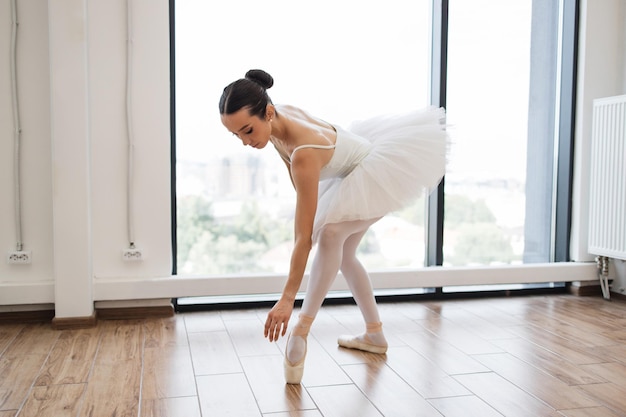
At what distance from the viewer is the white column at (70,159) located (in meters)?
2.81

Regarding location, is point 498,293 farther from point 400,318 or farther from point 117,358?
point 117,358

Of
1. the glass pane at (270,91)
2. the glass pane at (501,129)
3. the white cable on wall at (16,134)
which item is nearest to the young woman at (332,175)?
the glass pane at (270,91)

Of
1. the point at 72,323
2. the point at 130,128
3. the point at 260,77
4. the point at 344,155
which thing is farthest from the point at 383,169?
the point at 72,323

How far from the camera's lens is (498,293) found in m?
3.60

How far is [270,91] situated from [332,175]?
1.17 metres

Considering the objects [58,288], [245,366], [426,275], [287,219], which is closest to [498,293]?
[426,275]

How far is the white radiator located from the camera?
11.1ft

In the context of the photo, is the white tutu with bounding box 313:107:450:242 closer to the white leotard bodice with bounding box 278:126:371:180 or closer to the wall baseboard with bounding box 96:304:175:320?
the white leotard bodice with bounding box 278:126:371:180

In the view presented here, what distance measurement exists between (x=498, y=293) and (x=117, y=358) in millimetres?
2210

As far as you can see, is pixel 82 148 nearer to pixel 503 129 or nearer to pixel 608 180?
pixel 503 129

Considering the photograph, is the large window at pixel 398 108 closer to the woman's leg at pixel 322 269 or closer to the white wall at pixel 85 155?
the white wall at pixel 85 155

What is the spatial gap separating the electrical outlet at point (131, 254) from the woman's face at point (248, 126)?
1319 mm

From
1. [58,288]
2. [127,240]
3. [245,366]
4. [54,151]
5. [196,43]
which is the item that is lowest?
[245,366]

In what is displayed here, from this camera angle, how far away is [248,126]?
6.40 feet
